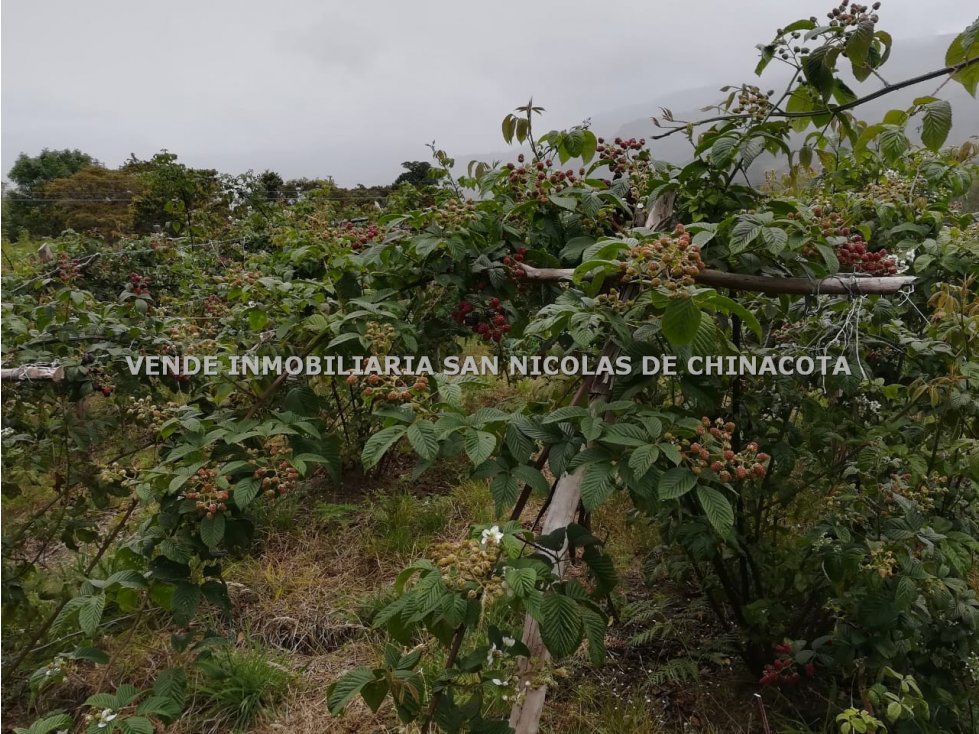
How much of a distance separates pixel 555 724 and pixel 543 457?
1.02 meters

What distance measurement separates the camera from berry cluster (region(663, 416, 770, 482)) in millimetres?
1002

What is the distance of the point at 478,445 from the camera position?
1.08m

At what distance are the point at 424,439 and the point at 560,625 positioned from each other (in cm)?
40

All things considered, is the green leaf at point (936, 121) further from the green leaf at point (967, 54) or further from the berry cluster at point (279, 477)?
the berry cluster at point (279, 477)

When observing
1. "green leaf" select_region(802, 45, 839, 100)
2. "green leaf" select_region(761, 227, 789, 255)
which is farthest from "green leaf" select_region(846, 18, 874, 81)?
"green leaf" select_region(761, 227, 789, 255)

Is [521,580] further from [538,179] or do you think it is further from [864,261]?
[538,179]

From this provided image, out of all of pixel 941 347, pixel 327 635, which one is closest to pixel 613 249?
pixel 941 347

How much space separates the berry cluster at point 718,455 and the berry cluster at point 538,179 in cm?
100

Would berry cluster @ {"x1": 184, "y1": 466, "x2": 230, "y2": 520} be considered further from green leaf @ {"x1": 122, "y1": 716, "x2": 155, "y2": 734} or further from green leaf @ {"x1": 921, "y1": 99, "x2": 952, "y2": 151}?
green leaf @ {"x1": 921, "y1": 99, "x2": 952, "y2": 151}

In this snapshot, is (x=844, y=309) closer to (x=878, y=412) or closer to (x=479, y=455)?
(x=878, y=412)

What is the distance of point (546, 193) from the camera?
1822mm

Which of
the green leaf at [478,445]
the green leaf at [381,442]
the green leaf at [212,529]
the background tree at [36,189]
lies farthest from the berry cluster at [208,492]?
the background tree at [36,189]

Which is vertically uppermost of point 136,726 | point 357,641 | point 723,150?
point 723,150

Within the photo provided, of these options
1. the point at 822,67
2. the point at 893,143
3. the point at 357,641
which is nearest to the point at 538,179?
the point at 822,67
